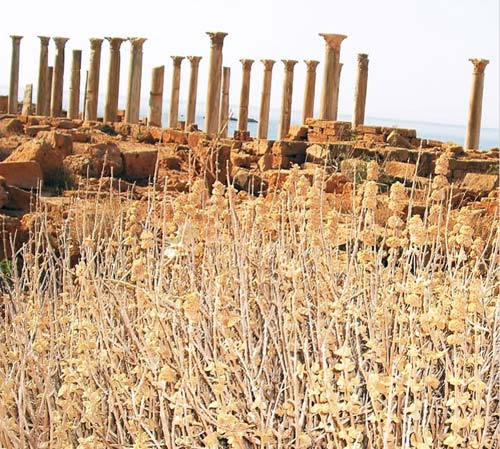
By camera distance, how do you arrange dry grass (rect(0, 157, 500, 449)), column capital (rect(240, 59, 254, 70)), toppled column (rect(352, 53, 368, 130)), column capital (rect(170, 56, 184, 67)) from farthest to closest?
column capital (rect(170, 56, 184, 67)) < column capital (rect(240, 59, 254, 70)) < toppled column (rect(352, 53, 368, 130)) < dry grass (rect(0, 157, 500, 449))

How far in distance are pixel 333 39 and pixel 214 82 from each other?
12.5ft

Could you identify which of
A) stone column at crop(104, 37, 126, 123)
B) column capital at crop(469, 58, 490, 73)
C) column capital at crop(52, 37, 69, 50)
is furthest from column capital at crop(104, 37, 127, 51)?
column capital at crop(469, 58, 490, 73)

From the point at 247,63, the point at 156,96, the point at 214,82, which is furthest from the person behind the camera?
the point at 247,63

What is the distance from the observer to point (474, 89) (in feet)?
89.2

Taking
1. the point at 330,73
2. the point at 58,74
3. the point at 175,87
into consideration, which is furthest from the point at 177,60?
the point at 330,73

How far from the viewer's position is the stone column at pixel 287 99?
3219 cm

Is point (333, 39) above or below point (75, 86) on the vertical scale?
above

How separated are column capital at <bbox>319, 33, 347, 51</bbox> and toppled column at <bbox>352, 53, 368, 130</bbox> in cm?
248

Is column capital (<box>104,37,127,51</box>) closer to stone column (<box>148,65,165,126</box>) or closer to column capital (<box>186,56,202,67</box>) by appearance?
stone column (<box>148,65,165,126</box>)

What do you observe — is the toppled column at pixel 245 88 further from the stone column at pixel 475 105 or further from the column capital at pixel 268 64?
the stone column at pixel 475 105

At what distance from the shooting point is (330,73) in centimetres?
2666

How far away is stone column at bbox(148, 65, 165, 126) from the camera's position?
30067 millimetres

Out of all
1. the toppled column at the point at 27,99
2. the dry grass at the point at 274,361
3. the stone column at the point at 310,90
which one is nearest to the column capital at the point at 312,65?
the stone column at the point at 310,90

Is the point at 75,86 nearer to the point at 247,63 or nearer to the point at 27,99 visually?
the point at 27,99
